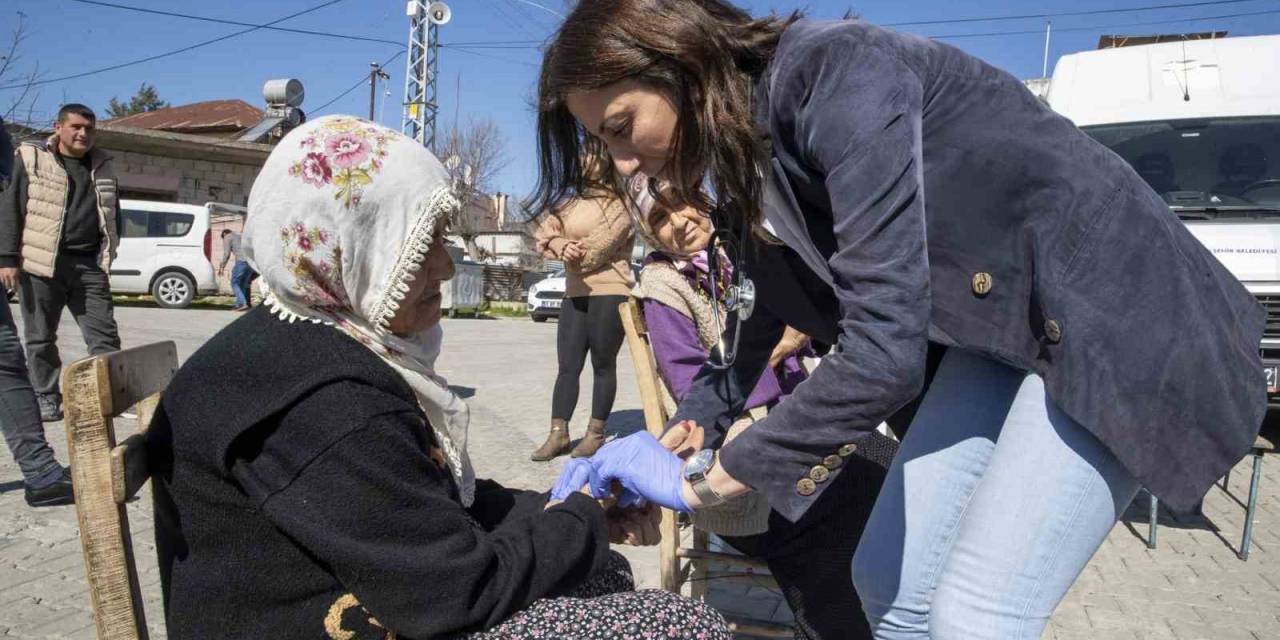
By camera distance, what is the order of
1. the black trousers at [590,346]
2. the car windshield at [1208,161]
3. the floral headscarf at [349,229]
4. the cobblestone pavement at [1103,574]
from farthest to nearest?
the car windshield at [1208,161]
the black trousers at [590,346]
the cobblestone pavement at [1103,574]
the floral headscarf at [349,229]

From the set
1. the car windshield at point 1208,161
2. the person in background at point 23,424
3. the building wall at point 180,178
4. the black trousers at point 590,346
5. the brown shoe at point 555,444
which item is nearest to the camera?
the person in background at point 23,424

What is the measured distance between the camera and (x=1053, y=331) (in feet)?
4.73

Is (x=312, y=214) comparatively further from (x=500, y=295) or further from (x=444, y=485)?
(x=500, y=295)

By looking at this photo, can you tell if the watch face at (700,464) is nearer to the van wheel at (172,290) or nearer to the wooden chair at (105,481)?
the wooden chair at (105,481)

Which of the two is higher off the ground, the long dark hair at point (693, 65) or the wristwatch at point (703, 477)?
the long dark hair at point (693, 65)

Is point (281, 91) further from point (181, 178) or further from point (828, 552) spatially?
point (828, 552)

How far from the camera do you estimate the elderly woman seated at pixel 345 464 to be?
4.53 ft

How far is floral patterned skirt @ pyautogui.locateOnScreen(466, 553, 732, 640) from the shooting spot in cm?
151

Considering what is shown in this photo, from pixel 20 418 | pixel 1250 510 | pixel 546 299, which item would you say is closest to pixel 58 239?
pixel 20 418

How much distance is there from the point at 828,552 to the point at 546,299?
53.0 ft

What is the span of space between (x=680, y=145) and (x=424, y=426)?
2.05ft

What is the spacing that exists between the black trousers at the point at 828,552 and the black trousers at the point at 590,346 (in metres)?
3.17

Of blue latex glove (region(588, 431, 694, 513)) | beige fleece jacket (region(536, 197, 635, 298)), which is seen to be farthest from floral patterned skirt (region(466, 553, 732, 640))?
beige fleece jacket (region(536, 197, 635, 298))

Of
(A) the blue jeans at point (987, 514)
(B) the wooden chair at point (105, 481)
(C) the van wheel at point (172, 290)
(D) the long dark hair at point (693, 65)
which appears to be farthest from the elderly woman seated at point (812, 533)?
(C) the van wheel at point (172, 290)
